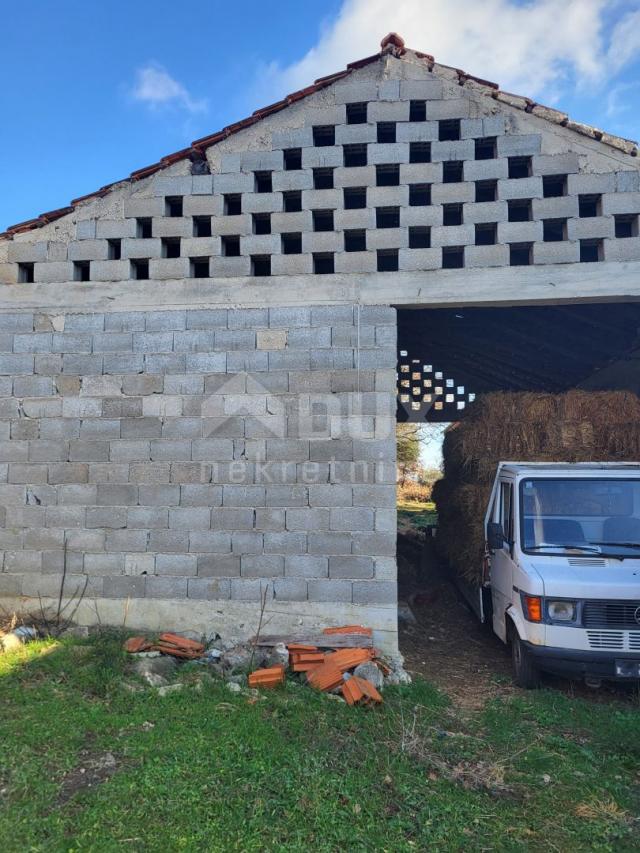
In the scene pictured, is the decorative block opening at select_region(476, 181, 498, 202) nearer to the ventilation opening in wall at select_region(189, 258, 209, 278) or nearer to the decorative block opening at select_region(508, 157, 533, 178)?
the decorative block opening at select_region(508, 157, 533, 178)

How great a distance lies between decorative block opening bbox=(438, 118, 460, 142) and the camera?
662 cm

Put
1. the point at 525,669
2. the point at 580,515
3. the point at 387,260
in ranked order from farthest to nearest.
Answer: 1. the point at 387,260
2. the point at 580,515
3. the point at 525,669

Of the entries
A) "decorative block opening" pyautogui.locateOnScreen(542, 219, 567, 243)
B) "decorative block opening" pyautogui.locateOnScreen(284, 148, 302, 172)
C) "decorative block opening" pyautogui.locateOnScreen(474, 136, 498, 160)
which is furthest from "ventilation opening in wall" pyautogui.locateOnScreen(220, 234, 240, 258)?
"decorative block opening" pyautogui.locateOnScreen(542, 219, 567, 243)

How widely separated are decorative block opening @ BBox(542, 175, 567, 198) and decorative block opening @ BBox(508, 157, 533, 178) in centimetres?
22

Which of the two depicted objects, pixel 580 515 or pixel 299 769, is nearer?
pixel 299 769

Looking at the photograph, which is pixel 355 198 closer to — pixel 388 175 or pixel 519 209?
pixel 388 175

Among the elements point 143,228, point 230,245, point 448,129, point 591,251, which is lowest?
point 591,251

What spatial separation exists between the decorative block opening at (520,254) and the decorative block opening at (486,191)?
606mm

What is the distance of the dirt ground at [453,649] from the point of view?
18.4 feet

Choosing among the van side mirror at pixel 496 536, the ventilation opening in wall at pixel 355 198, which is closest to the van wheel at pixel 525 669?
the van side mirror at pixel 496 536

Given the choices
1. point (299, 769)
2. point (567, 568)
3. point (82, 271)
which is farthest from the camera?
Answer: point (82, 271)

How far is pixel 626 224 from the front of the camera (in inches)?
255

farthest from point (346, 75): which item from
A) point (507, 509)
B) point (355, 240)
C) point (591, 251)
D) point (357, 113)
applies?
point (507, 509)

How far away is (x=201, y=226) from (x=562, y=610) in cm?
598
